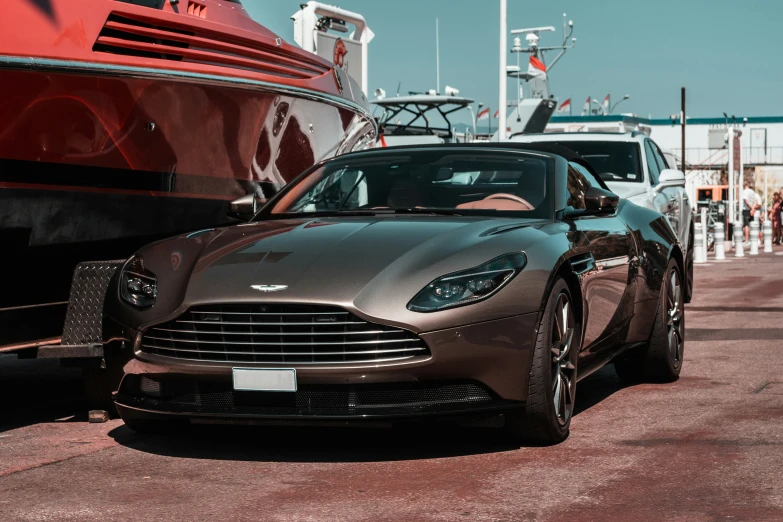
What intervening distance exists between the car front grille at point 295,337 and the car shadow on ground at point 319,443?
365 millimetres

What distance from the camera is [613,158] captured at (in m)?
13.7

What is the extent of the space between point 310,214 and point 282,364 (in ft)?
5.03

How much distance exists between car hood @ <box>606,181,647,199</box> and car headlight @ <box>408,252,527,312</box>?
7649 millimetres

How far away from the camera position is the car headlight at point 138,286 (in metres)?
5.46

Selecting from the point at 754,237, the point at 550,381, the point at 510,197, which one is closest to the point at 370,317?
the point at 550,381

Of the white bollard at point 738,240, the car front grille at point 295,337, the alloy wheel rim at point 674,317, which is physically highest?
the car front grille at point 295,337

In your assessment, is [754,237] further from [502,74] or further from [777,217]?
[777,217]

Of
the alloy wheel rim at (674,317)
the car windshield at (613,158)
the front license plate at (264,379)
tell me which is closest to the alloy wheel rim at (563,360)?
the front license plate at (264,379)

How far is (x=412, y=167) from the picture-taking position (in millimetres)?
6617

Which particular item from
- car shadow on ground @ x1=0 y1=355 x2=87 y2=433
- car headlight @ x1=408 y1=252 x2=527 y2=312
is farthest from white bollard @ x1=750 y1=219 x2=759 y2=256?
car headlight @ x1=408 y1=252 x2=527 y2=312

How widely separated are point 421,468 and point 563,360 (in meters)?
0.99

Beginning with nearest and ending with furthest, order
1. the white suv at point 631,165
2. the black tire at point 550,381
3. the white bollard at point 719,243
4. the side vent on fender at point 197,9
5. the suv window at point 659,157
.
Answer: the black tire at point 550,381, the side vent on fender at point 197,9, the white suv at point 631,165, the suv window at point 659,157, the white bollard at point 719,243

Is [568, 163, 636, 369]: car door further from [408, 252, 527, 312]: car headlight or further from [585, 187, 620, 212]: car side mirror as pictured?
[408, 252, 527, 312]: car headlight

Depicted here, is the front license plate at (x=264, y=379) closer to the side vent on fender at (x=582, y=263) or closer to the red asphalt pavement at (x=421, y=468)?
the red asphalt pavement at (x=421, y=468)
